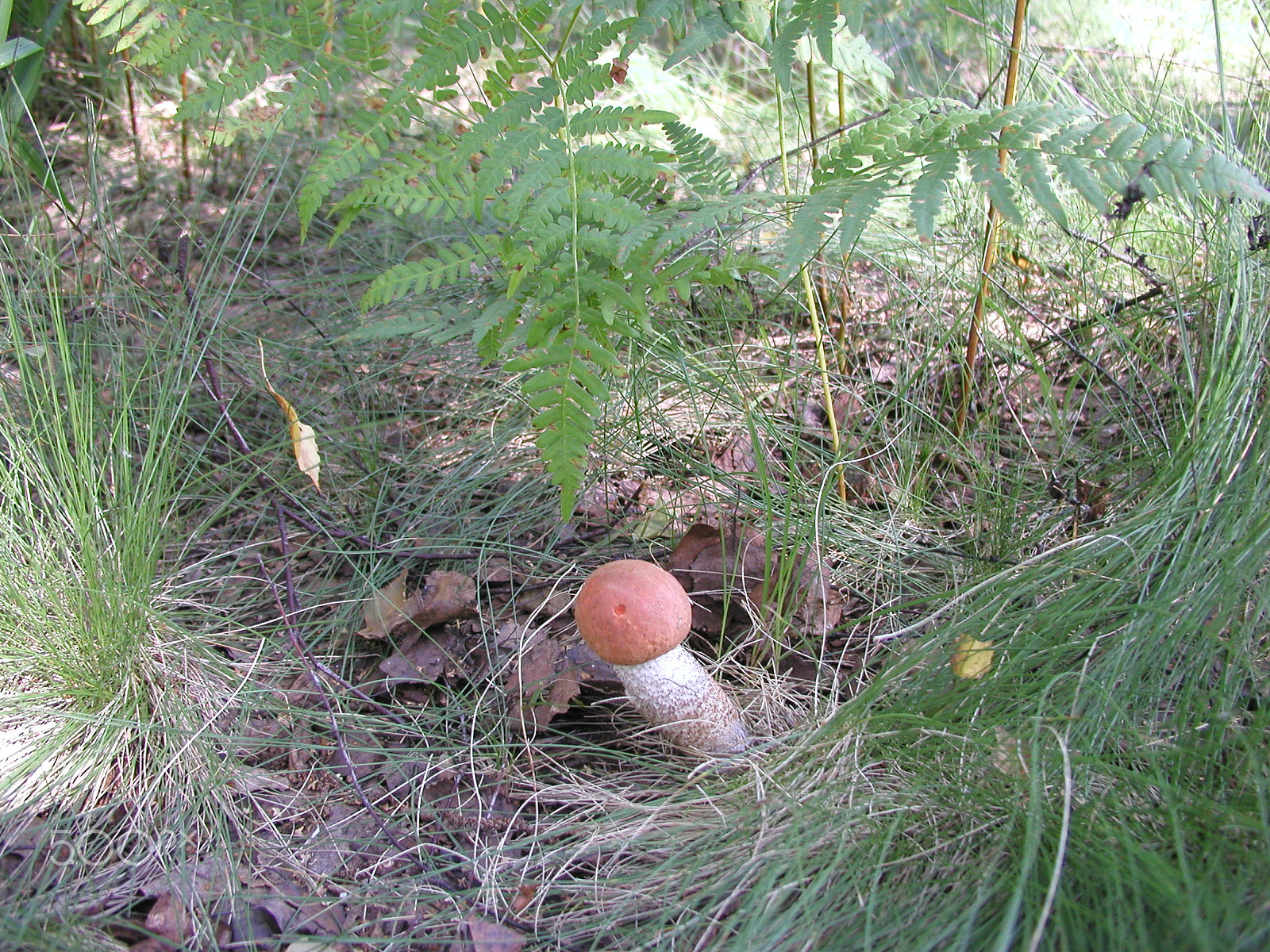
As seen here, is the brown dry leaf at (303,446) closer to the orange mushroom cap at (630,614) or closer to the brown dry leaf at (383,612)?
the brown dry leaf at (383,612)

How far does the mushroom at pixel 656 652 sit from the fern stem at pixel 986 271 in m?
1.02

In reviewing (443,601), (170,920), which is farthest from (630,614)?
(170,920)

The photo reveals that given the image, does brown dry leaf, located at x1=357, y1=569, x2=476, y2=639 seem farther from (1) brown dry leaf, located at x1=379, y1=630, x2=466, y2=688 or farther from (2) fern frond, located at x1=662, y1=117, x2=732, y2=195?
(2) fern frond, located at x1=662, y1=117, x2=732, y2=195

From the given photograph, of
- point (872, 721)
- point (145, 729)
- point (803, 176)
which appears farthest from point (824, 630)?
point (803, 176)

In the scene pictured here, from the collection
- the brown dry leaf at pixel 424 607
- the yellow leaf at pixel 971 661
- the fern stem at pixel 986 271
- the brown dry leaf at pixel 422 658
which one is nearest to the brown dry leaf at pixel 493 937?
the brown dry leaf at pixel 422 658

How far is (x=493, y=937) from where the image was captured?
143 centimetres

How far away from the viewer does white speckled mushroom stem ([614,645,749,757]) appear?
5.30 ft

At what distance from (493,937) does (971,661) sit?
3.15 ft

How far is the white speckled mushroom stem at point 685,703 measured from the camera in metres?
1.62

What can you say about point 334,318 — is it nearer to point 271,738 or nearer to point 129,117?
point 271,738

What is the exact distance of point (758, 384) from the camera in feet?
7.75

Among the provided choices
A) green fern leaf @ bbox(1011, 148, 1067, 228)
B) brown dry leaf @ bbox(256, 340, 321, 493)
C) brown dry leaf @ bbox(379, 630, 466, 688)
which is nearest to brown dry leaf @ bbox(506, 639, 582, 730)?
brown dry leaf @ bbox(379, 630, 466, 688)

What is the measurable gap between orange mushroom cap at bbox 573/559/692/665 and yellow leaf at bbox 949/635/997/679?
0.49 meters

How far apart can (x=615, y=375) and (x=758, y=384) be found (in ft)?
1.33
